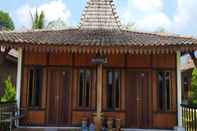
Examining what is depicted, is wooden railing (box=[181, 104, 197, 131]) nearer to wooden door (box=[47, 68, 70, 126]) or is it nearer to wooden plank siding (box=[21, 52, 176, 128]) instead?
wooden plank siding (box=[21, 52, 176, 128])

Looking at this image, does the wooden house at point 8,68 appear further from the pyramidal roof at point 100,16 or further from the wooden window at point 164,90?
the wooden window at point 164,90

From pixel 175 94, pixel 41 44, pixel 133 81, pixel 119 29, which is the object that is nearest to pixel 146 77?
pixel 133 81

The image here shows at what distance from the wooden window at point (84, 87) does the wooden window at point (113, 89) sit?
65 centimetres

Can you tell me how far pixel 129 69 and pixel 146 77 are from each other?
630mm

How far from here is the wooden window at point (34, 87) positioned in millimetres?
10664

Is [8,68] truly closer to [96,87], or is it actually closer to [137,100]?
[96,87]

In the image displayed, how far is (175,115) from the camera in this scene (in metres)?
10.5

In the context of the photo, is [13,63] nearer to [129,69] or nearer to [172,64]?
[129,69]

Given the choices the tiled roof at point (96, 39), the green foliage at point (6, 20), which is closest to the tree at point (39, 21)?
the tiled roof at point (96, 39)

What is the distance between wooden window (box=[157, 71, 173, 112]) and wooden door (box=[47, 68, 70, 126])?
307 cm

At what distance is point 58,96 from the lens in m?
10.7

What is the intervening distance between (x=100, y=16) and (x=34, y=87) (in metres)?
4.20

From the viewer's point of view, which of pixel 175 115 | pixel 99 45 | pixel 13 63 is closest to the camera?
pixel 99 45

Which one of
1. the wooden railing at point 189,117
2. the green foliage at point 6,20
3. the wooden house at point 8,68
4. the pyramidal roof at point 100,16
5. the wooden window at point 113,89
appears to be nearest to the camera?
the wooden railing at point 189,117
